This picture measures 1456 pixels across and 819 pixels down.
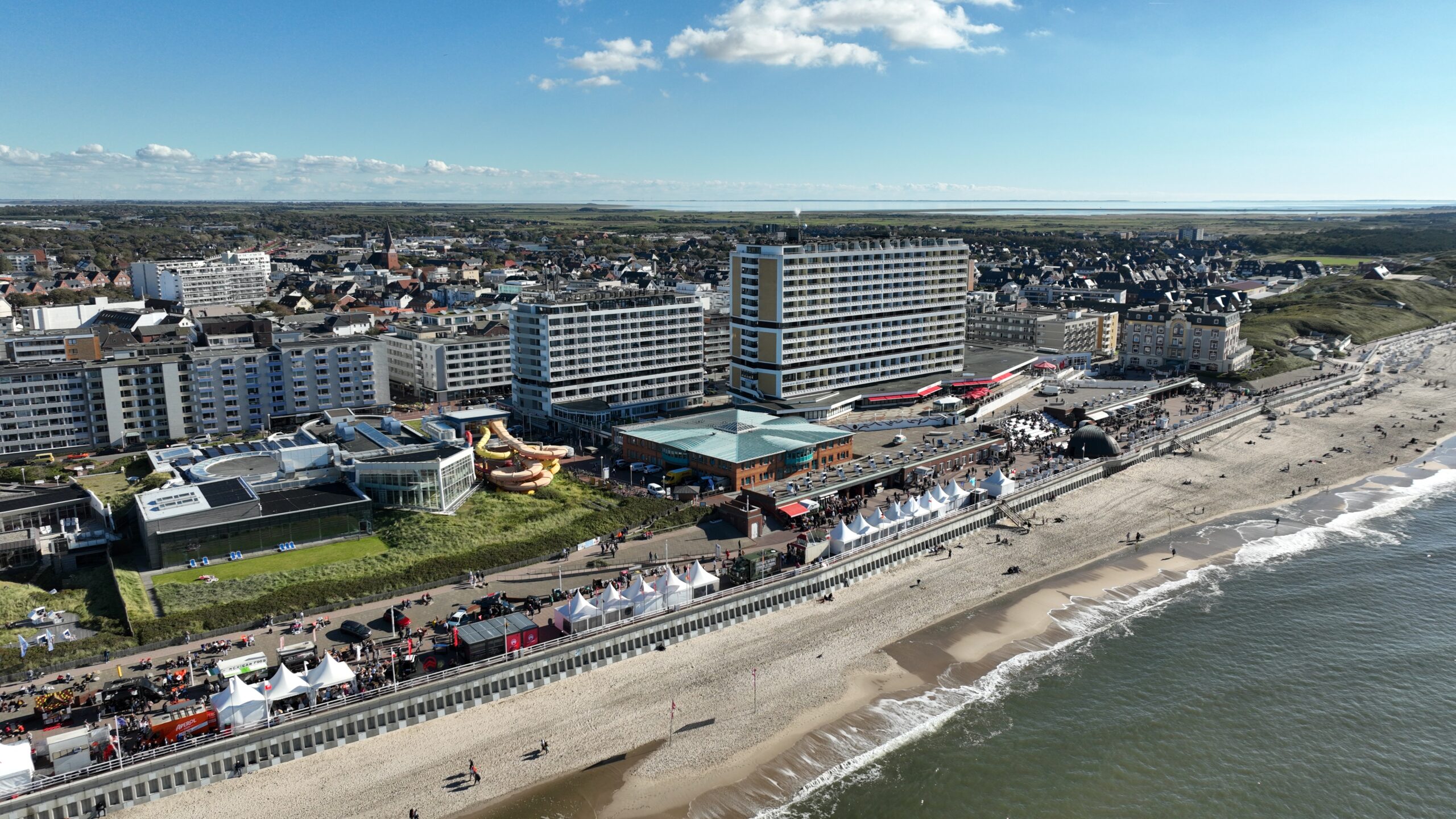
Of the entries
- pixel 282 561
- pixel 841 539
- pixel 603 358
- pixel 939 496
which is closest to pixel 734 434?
pixel 939 496

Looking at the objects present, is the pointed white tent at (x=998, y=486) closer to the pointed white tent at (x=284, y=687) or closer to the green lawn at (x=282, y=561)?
the green lawn at (x=282, y=561)

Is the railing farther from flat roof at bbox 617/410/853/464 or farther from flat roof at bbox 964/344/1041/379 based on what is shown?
flat roof at bbox 964/344/1041/379

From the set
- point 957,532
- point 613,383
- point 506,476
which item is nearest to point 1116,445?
point 957,532

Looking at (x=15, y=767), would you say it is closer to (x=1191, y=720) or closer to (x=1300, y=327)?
(x=1191, y=720)

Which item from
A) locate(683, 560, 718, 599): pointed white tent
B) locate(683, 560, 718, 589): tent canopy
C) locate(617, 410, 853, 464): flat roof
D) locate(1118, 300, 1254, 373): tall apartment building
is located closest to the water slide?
locate(617, 410, 853, 464): flat roof

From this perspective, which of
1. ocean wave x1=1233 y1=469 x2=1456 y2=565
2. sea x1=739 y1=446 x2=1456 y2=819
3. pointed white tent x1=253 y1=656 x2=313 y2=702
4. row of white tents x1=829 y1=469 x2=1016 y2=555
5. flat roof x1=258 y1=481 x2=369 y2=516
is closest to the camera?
sea x1=739 y1=446 x2=1456 y2=819

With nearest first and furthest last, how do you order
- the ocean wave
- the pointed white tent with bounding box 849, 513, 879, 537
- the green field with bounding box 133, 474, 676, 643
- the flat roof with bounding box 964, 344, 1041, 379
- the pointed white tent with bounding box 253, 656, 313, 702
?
the pointed white tent with bounding box 253, 656, 313, 702
the green field with bounding box 133, 474, 676, 643
the pointed white tent with bounding box 849, 513, 879, 537
the ocean wave
the flat roof with bounding box 964, 344, 1041, 379

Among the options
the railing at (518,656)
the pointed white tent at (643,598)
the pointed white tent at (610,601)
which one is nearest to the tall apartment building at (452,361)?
the railing at (518,656)
